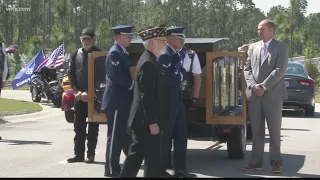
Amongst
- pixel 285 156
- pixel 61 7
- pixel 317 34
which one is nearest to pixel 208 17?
pixel 317 34

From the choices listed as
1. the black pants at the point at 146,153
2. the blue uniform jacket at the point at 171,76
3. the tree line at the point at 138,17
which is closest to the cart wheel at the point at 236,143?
the blue uniform jacket at the point at 171,76

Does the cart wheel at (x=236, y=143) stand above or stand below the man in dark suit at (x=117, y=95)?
below

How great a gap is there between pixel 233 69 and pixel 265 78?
738 mm

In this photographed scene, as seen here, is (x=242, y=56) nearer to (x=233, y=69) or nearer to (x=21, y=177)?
(x=233, y=69)

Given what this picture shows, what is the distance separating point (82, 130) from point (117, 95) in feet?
5.74

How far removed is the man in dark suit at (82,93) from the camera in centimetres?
942

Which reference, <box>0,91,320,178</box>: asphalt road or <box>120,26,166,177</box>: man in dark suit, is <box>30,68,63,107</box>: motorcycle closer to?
<box>0,91,320,178</box>: asphalt road

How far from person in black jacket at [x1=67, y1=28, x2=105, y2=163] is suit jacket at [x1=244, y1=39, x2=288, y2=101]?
209cm

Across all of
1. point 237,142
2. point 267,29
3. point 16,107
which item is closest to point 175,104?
point 267,29

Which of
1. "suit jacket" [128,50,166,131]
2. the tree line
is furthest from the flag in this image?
the tree line

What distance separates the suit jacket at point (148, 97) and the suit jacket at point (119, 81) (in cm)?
Answer: 137

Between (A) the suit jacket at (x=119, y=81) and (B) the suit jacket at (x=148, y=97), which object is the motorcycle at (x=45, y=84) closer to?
(A) the suit jacket at (x=119, y=81)

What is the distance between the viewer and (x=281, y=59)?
8.66m

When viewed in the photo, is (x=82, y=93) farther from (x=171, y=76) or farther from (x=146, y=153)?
(x=146, y=153)
